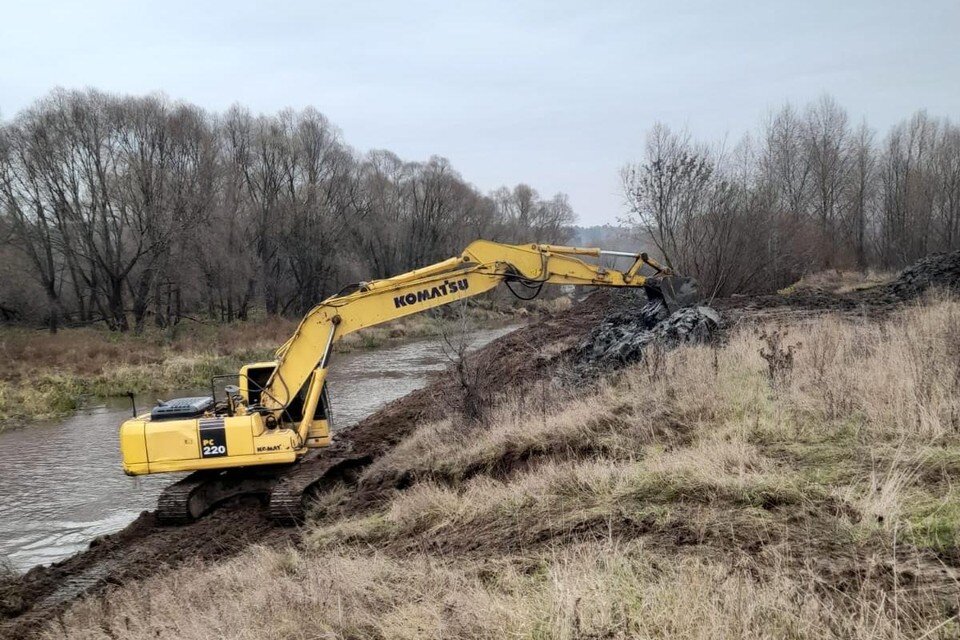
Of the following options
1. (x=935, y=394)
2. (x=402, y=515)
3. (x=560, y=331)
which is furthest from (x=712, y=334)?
(x=560, y=331)

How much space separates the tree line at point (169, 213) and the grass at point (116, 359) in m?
3.73

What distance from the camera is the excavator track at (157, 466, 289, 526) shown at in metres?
8.52

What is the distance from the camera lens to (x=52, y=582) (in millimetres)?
7359

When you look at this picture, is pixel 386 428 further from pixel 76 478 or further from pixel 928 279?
pixel 928 279

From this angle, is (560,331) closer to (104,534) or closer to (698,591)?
(104,534)

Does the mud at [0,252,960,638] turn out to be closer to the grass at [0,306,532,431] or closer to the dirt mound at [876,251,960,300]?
the dirt mound at [876,251,960,300]

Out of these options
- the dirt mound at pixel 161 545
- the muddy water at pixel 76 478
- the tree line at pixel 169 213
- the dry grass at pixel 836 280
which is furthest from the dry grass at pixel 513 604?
the tree line at pixel 169 213

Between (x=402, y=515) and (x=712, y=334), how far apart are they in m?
7.22

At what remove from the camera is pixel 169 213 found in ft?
111

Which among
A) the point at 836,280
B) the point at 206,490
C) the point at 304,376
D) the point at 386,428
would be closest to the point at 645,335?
the point at 386,428

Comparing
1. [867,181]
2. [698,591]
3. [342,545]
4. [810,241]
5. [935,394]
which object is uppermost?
[867,181]

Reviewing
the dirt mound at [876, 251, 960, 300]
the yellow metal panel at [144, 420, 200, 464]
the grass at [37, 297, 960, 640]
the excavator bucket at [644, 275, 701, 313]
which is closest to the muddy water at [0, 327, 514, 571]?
the yellow metal panel at [144, 420, 200, 464]

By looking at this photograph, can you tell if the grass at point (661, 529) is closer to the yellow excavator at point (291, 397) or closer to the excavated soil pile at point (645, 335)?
the yellow excavator at point (291, 397)

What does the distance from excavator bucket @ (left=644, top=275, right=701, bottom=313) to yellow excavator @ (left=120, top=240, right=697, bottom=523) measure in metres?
0.02
